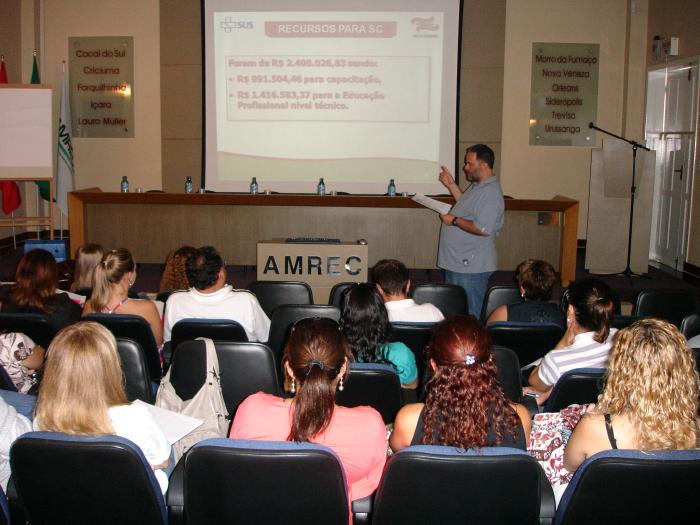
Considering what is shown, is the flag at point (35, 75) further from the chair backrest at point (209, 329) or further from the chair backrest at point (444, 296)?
the chair backrest at point (209, 329)

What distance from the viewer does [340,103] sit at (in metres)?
8.91

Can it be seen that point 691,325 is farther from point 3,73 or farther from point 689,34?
point 3,73

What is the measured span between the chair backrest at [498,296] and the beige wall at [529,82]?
17.6ft

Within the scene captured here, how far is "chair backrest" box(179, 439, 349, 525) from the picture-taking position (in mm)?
1718

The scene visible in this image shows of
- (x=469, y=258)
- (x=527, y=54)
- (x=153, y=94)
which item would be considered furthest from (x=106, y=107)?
(x=469, y=258)

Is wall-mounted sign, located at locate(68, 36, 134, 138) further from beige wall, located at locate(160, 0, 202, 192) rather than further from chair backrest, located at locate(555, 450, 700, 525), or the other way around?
chair backrest, located at locate(555, 450, 700, 525)

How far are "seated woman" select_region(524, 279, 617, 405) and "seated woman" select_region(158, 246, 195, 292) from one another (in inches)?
87.7

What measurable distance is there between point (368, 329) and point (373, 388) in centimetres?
39

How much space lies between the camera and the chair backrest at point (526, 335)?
3.26 metres

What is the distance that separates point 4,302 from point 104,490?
2.02 meters

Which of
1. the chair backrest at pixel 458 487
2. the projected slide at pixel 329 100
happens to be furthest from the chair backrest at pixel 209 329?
the projected slide at pixel 329 100

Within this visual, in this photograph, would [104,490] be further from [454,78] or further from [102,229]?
[454,78]

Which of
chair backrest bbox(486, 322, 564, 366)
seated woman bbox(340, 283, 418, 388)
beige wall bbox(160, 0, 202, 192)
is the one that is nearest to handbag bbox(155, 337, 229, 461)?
seated woman bbox(340, 283, 418, 388)

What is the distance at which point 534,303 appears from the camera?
11.9 feet
